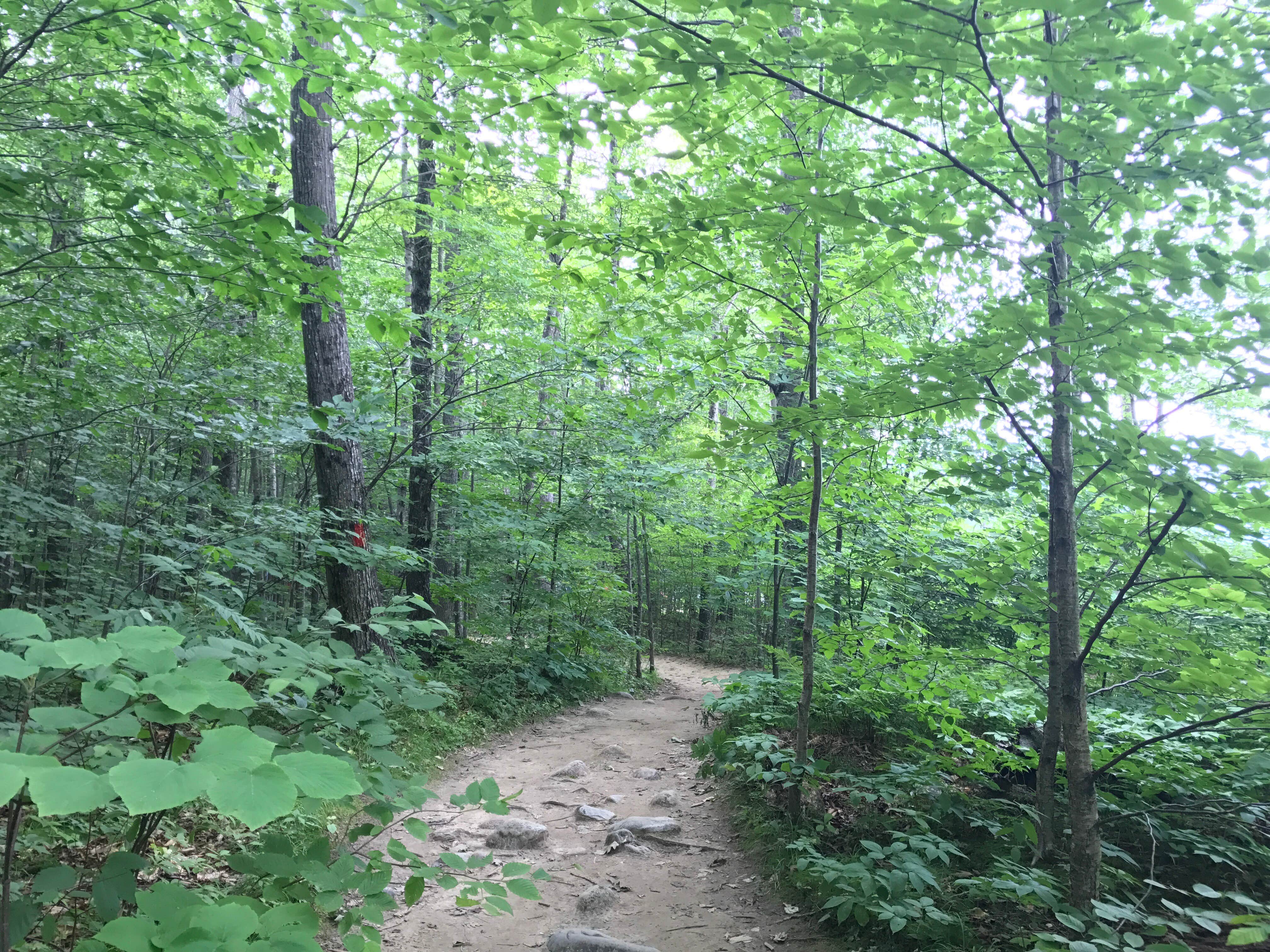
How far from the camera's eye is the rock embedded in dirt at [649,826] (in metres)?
5.16

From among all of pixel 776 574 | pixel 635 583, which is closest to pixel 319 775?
pixel 776 574

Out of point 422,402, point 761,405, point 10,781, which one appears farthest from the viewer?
point 422,402

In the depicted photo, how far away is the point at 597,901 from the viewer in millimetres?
4094

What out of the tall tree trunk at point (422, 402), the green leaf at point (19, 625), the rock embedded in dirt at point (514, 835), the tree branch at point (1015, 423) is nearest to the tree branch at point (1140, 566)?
the tree branch at point (1015, 423)

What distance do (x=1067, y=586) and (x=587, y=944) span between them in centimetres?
299

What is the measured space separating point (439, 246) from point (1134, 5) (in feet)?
31.8

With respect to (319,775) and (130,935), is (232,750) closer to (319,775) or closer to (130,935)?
(319,775)

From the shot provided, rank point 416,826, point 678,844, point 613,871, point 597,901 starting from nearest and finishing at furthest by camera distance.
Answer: point 416,826, point 597,901, point 613,871, point 678,844

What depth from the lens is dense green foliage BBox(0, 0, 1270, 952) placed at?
2.15 meters

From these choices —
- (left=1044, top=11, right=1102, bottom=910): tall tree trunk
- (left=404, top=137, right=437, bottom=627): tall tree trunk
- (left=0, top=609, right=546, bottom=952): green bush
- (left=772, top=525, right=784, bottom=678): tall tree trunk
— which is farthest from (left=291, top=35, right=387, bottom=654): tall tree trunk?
(left=1044, top=11, right=1102, bottom=910): tall tree trunk

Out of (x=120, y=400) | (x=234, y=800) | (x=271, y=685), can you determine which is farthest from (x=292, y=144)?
(x=234, y=800)

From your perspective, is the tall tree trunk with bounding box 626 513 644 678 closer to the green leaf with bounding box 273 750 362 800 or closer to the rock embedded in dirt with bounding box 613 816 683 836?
the rock embedded in dirt with bounding box 613 816 683 836

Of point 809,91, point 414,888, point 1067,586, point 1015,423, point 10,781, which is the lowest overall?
point 414,888

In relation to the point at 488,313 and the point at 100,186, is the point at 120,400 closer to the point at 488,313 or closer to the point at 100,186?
the point at 100,186
